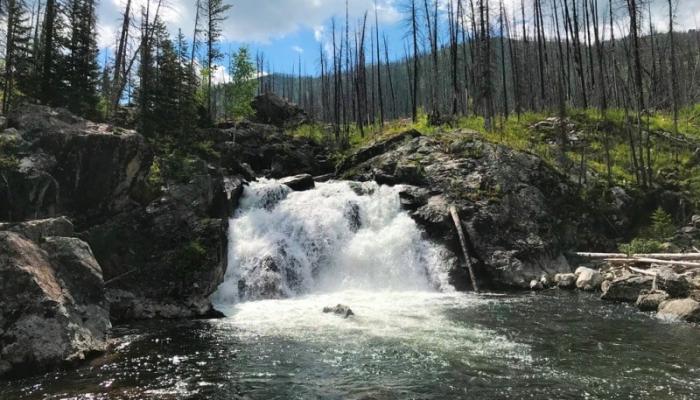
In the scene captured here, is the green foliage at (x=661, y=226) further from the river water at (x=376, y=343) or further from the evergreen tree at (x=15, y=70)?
the evergreen tree at (x=15, y=70)

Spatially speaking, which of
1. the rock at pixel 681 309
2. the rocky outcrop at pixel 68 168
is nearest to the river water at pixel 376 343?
the rock at pixel 681 309

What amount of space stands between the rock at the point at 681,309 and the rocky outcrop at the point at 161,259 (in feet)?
45.1

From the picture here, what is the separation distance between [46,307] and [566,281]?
18.1m

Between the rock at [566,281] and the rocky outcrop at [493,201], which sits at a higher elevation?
the rocky outcrop at [493,201]

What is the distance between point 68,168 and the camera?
15.7 metres

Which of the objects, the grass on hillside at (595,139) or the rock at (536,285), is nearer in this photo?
the rock at (536,285)

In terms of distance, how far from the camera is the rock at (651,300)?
Answer: 14.8 metres

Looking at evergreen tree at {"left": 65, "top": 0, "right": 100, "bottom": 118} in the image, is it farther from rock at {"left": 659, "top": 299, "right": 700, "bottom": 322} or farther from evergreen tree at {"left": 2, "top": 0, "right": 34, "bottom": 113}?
rock at {"left": 659, "top": 299, "right": 700, "bottom": 322}

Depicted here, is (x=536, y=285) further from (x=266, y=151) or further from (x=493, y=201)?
(x=266, y=151)

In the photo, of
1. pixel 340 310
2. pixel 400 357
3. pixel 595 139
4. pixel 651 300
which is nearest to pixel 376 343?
pixel 400 357

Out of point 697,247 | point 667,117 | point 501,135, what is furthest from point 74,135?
point 667,117

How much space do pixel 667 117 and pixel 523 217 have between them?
80.4 ft

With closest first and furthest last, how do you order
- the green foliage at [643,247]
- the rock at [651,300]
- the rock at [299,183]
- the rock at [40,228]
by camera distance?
the rock at [40,228]
the rock at [651,300]
the green foliage at [643,247]
the rock at [299,183]

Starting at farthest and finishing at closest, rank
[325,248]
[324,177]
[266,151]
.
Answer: [266,151]
[324,177]
[325,248]
